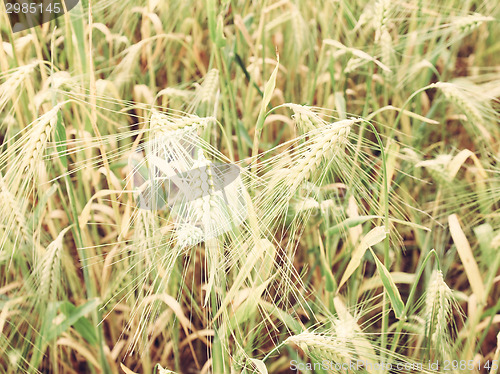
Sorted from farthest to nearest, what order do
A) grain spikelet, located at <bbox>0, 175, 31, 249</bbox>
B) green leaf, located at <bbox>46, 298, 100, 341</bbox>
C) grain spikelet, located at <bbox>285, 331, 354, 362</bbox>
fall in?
green leaf, located at <bbox>46, 298, 100, 341</bbox> < grain spikelet, located at <bbox>0, 175, 31, 249</bbox> < grain spikelet, located at <bbox>285, 331, 354, 362</bbox>

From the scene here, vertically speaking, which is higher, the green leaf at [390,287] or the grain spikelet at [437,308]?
the green leaf at [390,287]

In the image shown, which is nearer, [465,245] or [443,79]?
[465,245]

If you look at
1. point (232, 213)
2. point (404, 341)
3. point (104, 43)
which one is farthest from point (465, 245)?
point (104, 43)

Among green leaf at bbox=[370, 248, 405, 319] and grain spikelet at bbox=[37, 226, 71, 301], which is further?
grain spikelet at bbox=[37, 226, 71, 301]

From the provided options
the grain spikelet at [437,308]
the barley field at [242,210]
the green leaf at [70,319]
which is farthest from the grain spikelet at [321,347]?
the green leaf at [70,319]

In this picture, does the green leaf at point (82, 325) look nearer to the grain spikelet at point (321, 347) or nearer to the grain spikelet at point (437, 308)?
the grain spikelet at point (321, 347)

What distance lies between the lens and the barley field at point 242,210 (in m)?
0.70

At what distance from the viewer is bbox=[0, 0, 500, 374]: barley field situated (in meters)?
0.70

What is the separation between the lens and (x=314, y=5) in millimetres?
1272

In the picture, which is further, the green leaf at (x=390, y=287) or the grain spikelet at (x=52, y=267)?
the grain spikelet at (x=52, y=267)

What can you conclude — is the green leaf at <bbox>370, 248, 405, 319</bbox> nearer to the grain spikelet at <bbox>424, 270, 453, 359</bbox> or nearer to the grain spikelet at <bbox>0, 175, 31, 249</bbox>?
the grain spikelet at <bbox>424, 270, 453, 359</bbox>

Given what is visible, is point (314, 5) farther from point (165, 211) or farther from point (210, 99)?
point (165, 211)

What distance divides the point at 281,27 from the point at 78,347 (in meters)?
1.00

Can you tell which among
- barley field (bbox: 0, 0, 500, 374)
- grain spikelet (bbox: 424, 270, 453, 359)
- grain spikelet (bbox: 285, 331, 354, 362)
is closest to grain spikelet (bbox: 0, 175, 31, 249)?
barley field (bbox: 0, 0, 500, 374)
